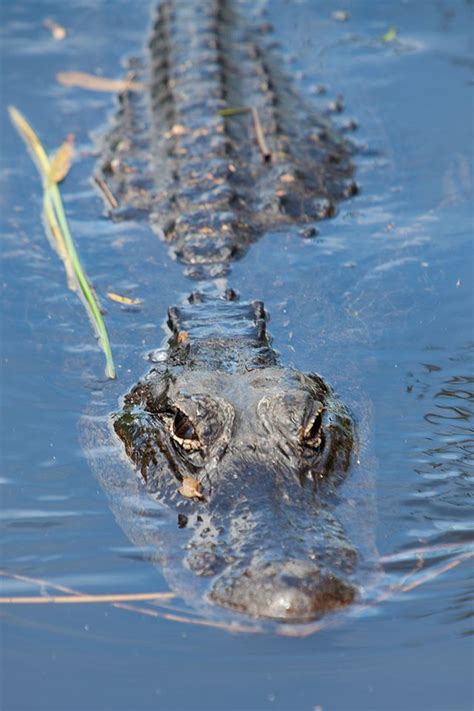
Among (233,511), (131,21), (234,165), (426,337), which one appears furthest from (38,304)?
(131,21)

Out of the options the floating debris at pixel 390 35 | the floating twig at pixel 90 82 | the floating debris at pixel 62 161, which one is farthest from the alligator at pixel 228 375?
the floating debris at pixel 390 35

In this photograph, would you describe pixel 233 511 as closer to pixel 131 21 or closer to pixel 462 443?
pixel 462 443

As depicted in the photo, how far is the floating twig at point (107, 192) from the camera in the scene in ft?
25.4

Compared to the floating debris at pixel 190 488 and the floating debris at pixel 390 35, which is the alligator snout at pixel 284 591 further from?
the floating debris at pixel 390 35

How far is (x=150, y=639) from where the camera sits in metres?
4.06

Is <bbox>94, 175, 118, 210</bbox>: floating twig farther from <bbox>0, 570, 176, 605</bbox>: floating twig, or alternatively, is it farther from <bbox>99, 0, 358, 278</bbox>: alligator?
<bbox>0, 570, 176, 605</bbox>: floating twig

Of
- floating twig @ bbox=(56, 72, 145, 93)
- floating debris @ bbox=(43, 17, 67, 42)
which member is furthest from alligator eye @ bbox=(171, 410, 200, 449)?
floating debris @ bbox=(43, 17, 67, 42)

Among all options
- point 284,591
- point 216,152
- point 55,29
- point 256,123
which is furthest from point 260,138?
point 284,591

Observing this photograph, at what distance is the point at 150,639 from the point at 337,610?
709mm

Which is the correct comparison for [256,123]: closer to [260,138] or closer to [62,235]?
[260,138]

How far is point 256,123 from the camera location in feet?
26.5

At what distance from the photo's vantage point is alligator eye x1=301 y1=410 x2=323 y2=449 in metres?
4.74

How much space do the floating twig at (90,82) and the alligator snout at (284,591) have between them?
6.34 m

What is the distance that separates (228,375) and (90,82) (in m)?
5.40
